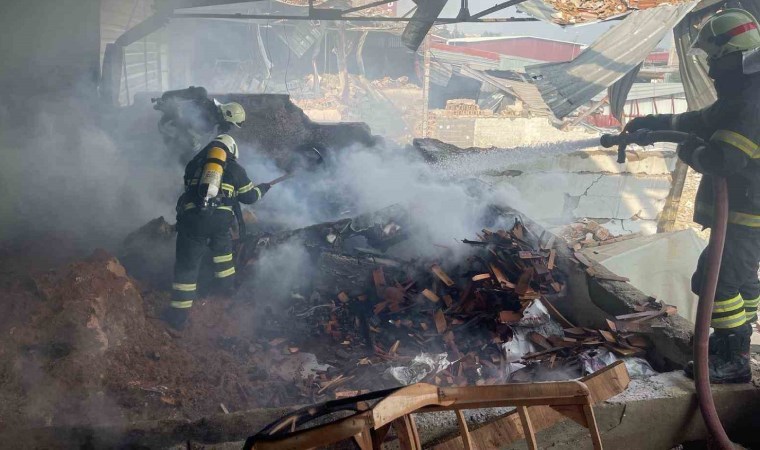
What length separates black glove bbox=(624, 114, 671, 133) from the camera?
4410mm

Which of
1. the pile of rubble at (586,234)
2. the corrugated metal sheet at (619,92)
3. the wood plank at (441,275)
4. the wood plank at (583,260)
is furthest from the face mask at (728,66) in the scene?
the corrugated metal sheet at (619,92)

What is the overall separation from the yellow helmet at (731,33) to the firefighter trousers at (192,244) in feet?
15.0

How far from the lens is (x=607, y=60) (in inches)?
395

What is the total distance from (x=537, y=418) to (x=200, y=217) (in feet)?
A: 13.1

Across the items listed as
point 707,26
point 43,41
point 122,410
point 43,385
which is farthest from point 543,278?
point 43,41

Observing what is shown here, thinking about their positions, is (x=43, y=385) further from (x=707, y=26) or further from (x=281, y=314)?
(x=707, y=26)

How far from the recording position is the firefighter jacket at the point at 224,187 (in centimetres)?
539

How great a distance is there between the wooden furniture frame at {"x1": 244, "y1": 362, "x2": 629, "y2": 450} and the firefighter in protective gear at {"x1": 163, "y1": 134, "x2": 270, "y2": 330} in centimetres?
382

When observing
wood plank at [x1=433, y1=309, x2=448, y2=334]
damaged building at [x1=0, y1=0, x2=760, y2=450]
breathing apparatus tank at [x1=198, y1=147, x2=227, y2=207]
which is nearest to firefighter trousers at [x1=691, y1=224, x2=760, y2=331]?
damaged building at [x1=0, y1=0, x2=760, y2=450]

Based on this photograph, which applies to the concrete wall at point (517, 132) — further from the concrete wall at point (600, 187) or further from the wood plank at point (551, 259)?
the wood plank at point (551, 259)

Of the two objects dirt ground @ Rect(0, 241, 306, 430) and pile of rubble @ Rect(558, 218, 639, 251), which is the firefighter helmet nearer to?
dirt ground @ Rect(0, 241, 306, 430)

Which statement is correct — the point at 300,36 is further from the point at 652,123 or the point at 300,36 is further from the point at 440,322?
the point at 652,123

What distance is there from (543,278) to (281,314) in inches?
110

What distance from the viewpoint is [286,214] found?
7.91 metres
